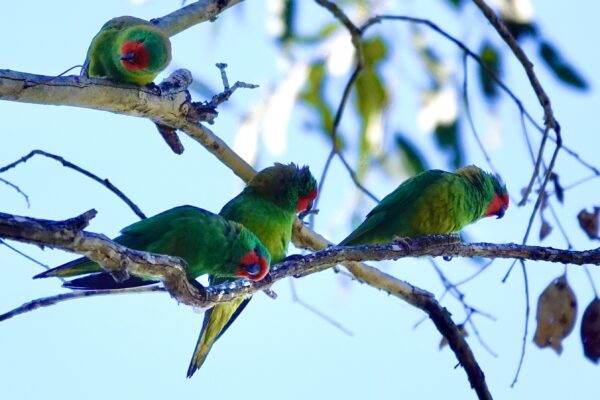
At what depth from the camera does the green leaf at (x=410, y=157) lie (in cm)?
606

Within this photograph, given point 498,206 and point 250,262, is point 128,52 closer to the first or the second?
point 250,262

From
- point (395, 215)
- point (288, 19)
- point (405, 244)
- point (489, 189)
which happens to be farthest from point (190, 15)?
point (489, 189)

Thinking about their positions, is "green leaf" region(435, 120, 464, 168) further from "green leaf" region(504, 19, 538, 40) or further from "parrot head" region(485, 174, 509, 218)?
"parrot head" region(485, 174, 509, 218)

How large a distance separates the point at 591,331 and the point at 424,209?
1.48 meters

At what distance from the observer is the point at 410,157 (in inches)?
239

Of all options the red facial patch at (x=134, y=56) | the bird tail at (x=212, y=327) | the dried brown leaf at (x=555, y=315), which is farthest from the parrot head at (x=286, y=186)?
the dried brown leaf at (x=555, y=315)

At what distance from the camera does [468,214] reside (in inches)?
250

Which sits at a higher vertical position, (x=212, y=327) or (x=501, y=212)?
(x=501, y=212)

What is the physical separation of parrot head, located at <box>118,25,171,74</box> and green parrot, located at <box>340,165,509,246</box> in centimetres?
187

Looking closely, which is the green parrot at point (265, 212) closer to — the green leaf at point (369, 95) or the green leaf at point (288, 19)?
the green leaf at point (369, 95)

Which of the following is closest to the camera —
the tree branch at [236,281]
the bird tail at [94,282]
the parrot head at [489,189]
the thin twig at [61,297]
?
the tree branch at [236,281]

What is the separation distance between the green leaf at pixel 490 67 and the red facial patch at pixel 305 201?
1.43 metres

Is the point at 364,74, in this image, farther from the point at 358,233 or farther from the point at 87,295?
the point at 87,295

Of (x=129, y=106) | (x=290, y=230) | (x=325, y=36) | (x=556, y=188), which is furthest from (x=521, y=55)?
(x=129, y=106)
